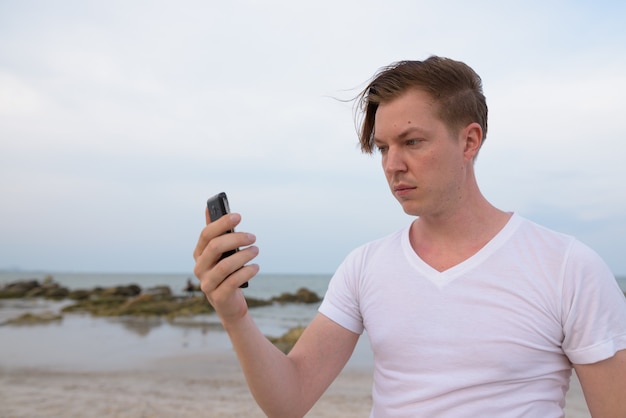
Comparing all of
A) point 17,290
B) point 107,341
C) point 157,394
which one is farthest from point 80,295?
point 157,394

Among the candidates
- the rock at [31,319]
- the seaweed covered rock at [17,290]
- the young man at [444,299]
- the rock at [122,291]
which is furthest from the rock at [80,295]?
the young man at [444,299]

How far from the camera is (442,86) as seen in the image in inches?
89.6

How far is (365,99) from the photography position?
256 centimetres

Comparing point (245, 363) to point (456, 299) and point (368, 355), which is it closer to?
point (456, 299)

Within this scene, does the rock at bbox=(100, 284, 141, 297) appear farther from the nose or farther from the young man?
the nose

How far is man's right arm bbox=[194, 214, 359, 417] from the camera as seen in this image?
1.81 meters

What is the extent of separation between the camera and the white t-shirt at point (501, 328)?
1986mm

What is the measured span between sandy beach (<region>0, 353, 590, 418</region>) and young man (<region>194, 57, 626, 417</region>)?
5.27 metres

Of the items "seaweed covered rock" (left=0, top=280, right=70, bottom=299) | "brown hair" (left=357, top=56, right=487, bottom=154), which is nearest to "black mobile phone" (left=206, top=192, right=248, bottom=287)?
"brown hair" (left=357, top=56, right=487, bottom=154)

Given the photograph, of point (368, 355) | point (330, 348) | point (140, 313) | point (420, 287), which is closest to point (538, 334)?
point (420, 287)

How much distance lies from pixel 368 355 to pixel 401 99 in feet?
34.8

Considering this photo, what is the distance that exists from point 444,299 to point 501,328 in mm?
235

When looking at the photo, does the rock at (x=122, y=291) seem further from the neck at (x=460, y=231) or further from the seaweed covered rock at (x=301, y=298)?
the neck at (x=460, y=231)

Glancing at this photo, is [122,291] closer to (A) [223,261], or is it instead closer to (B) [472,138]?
(B) [472,138]
